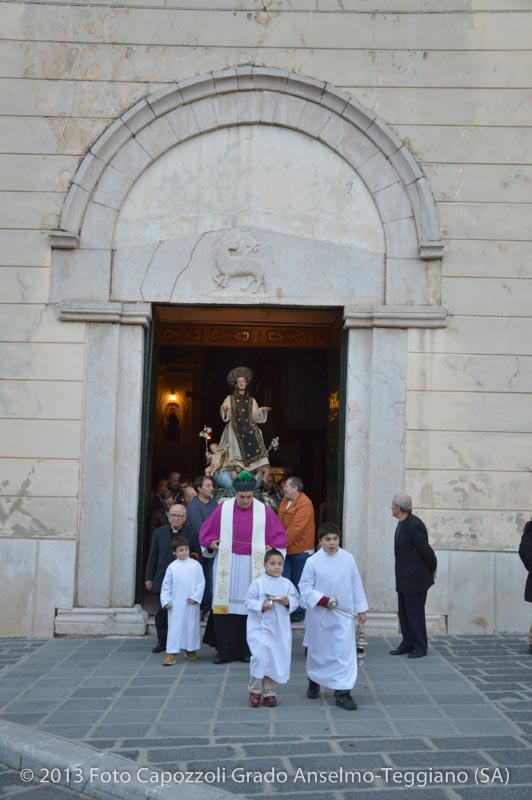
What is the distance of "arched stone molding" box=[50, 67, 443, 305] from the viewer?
10133 mm

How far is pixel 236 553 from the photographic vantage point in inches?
342

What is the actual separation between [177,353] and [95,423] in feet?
26.0

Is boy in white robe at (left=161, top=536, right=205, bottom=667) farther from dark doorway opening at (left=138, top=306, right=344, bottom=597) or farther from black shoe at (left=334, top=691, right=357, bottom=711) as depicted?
dark doorway opening at (left=138, top=306, right=344, bottom=597)

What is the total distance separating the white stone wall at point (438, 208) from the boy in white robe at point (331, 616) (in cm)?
278

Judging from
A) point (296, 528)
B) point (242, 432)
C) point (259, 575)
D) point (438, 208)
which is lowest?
point (259, 575)

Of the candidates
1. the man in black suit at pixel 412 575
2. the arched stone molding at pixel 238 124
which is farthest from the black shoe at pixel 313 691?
the arched stone molding at pixel 238 124

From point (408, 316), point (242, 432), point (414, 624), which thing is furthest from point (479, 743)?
point (242, 432)

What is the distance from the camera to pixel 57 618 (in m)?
9.69

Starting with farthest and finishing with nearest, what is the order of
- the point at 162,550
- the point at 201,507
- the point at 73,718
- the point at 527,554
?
the point at 201,507 < the point at 162,550 < the point at 527,554 < the point at 73,718

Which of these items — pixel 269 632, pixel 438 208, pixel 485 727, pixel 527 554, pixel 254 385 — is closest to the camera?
pixel 485 727

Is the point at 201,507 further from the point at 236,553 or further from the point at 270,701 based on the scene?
the point at 270,701

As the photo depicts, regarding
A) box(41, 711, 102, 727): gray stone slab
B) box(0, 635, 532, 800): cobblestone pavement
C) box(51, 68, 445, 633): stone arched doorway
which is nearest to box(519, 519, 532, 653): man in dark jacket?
box(0, 635, 532, 800): cobblestone pavement

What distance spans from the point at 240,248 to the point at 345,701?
549cm

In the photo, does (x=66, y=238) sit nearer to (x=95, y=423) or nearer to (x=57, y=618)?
(x=95, y=423)
